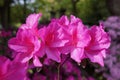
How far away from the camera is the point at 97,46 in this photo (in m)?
1.76

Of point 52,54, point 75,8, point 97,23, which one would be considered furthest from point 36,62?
A: point 75,8

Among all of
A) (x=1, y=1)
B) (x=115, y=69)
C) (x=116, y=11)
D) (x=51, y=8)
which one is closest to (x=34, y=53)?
(x=115, y=69)

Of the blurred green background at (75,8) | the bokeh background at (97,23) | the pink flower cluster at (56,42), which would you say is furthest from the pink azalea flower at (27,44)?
the blurred green background at (75,8)

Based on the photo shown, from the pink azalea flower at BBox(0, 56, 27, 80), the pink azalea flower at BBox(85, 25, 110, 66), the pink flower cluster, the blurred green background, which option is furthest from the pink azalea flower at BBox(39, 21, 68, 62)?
the blurred green background

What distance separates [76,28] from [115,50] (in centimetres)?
420

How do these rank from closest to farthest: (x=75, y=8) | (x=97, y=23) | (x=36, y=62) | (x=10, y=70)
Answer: (x=10, y=70) < (x=36, y=62) < (x=97, y=23) < (x=75, y=8)

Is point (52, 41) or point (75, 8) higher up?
point (52, 41)

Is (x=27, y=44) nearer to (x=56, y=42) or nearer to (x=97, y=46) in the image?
(x=56, y=42)

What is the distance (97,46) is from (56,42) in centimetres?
18

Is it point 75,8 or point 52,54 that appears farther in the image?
point 75,8

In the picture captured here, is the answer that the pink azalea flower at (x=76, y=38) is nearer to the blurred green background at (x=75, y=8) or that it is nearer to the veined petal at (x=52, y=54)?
the veined petal at (x=52, y=54)

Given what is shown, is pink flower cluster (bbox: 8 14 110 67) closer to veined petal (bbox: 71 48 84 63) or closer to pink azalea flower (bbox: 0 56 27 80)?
veined petal (bbox: 71 48 84 63)

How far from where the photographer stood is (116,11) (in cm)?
964

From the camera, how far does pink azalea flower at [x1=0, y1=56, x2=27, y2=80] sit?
1417 millimetres
